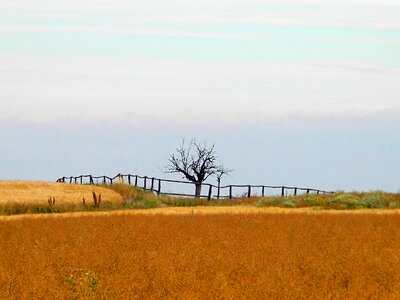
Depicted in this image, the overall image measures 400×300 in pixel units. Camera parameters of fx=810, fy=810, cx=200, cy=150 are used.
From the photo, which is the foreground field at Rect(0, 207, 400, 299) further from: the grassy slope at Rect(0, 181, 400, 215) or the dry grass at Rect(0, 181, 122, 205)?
the dry grass at Rect(0, 181, 122, 205)

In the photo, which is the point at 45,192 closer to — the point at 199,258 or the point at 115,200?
the point at 115,200

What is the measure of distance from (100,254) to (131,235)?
15.5ft

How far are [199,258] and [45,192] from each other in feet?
90.7

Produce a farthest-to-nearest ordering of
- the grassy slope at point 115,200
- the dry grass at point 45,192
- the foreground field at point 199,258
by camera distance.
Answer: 1. the dry grass at point 45,192
2. the grassy slope at point 115,200
3. the foreground field at point 199,258

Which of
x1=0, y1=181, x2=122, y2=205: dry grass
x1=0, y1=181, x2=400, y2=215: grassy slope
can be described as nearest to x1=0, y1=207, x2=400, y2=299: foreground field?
x1=0, y1=181, x2=400, y2=215: grassy slope

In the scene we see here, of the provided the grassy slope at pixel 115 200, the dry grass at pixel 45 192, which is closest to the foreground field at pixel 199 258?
the grassy slope at pixel 115 200

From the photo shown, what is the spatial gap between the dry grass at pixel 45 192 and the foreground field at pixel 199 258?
1331cm

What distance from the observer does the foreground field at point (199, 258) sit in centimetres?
1123

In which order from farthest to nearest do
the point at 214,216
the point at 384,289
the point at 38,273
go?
the point at 214,216
the point at 38,273
the point at 384,289

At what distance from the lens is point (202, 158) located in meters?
60.3

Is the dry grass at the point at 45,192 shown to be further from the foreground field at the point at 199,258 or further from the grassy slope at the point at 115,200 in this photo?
the foreground field at the point at 199,258

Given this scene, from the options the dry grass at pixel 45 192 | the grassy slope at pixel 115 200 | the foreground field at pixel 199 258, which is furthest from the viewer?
the dry grass at pixel 45 192

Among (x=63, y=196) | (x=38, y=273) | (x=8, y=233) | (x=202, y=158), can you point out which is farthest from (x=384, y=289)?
(x=202, y=158)

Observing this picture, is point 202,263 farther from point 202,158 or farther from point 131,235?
point 202,158
